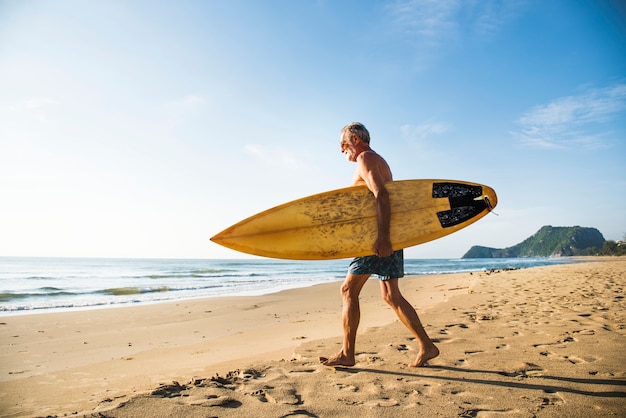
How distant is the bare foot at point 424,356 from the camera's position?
248 centimetres

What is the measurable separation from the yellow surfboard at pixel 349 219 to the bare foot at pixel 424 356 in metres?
0.81

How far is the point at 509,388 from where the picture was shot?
6.75 feet

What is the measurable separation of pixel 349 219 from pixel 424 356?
1.18 meters

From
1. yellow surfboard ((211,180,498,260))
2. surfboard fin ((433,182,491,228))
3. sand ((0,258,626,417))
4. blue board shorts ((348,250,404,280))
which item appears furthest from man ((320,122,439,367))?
surfboard fin ((433,182,491,228))

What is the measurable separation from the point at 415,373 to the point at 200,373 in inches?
61.1

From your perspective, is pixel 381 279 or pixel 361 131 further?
pixel 361 131

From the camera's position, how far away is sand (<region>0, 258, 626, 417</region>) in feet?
6.02

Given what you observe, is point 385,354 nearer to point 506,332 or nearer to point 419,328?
point 419,328

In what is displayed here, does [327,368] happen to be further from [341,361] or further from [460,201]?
[460,201]

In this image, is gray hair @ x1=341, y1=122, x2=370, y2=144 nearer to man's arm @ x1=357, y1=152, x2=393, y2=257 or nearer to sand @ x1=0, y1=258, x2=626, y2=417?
man's arm @ x1=357, y1=152, x2=393, y2=257

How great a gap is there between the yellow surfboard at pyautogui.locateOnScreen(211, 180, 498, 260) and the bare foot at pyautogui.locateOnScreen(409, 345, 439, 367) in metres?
0.81

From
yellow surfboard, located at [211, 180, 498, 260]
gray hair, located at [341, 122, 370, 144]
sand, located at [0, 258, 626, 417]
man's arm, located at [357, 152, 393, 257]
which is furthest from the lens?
yellow surfboard, located at [211, 180, 498, 260]

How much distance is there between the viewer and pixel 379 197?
8.22ft

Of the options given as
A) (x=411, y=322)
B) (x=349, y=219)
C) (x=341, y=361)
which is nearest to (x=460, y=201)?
(x=349, y=219)
